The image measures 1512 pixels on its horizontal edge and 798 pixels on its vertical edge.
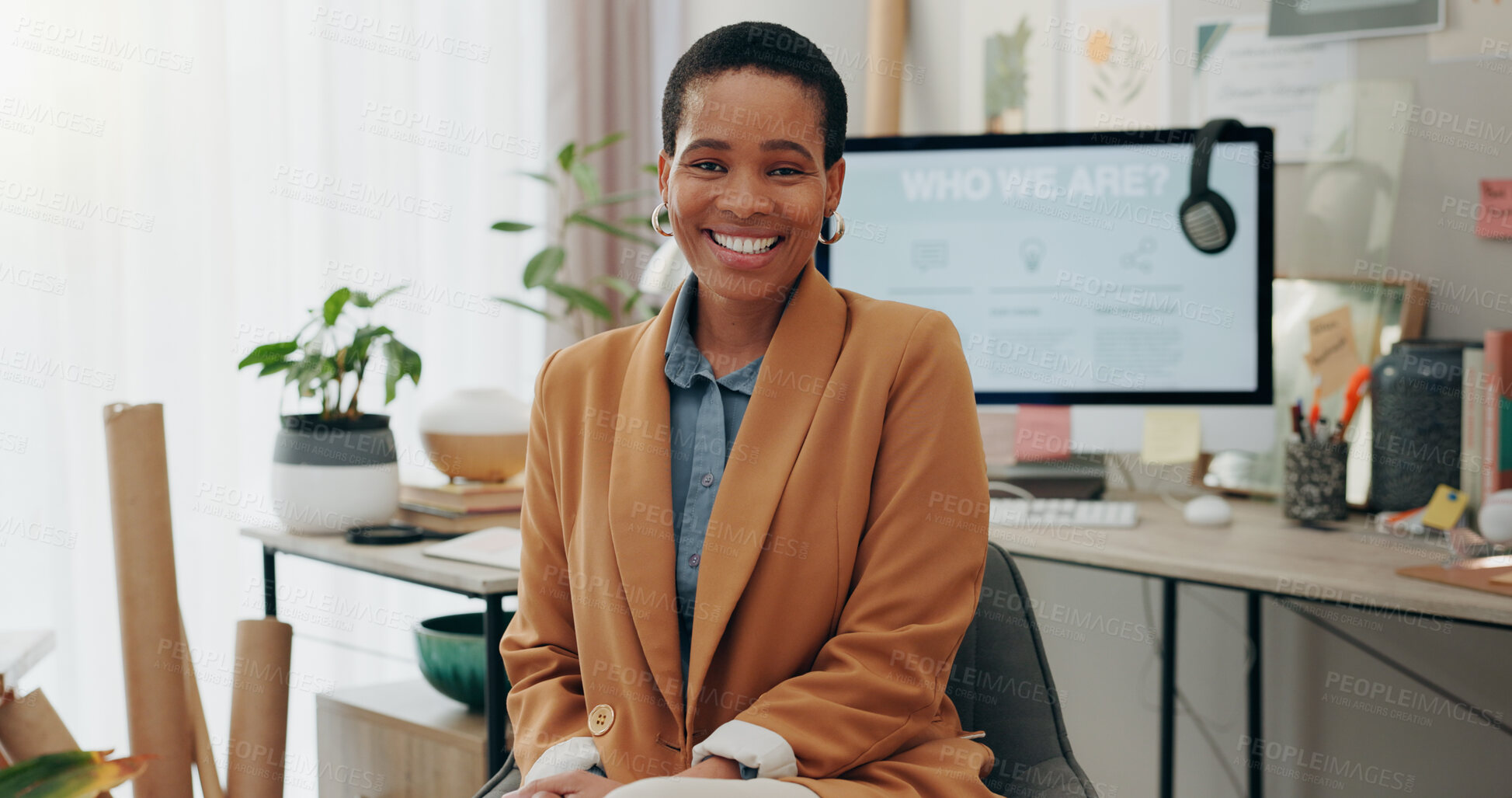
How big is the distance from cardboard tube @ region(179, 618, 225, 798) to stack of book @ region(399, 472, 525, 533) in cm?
36

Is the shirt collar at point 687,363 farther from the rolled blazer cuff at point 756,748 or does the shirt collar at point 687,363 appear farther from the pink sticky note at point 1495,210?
the pink sticky note at point 1495,210

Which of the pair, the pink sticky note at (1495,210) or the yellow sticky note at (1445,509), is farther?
the pink sticky note at (1495,210)

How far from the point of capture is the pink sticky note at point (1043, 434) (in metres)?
1.74

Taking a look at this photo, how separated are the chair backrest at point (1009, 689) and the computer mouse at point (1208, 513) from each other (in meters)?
0.55

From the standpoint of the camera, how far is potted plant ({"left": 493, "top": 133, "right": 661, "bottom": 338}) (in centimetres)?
202

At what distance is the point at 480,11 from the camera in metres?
2.21

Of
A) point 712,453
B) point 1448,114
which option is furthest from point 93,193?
point 1448,114

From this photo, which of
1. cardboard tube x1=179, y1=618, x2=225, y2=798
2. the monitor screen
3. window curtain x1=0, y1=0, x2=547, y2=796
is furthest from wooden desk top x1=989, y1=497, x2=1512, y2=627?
window curtain x1=0, y1=0, x2=547, y2=796

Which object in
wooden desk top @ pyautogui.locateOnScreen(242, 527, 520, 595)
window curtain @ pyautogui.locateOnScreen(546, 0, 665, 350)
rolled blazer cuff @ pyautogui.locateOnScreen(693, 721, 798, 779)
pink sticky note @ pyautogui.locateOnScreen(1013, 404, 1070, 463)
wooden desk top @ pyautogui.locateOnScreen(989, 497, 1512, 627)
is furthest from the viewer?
window curtain @ pyautogui.locateOnScreen(546, 0, 665, 350)

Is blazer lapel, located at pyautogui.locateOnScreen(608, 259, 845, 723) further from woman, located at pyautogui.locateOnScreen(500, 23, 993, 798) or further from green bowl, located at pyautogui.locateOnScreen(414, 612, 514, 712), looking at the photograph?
green bowl, located at pyautogui.locateOnScreen(414, 612, 514, 712)

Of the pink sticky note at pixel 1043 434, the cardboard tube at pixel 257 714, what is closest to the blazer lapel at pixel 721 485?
the cardboard tube at pixel 257 714

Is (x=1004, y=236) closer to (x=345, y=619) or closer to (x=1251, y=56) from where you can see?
(x=1251, y=56)

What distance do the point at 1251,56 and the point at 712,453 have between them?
1.30 meters

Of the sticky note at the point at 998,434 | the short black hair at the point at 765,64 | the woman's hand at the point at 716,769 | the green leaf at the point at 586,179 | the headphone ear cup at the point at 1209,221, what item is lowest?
the woman's hand at the point at 716,769
